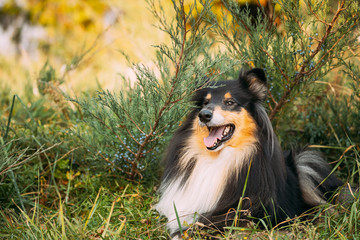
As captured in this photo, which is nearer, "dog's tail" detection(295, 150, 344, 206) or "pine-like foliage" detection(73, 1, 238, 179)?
"pine-like foliage" detection(73, 1, 238, 179)

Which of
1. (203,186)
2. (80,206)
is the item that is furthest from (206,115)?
(80,206)

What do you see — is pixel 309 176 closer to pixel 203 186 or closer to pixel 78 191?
pixel 203 186

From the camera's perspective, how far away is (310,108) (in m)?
4.75

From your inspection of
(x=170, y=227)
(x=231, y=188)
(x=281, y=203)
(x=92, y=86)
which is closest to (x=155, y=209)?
(x=170, y=227)

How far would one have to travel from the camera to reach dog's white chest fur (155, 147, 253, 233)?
3004 mm

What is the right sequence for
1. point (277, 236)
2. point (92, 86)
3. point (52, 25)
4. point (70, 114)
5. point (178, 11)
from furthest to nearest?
point (52, 25), point (92, 86), point (70, 114), point (277, 236), point (178, 11)

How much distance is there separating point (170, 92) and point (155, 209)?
1.18 metres

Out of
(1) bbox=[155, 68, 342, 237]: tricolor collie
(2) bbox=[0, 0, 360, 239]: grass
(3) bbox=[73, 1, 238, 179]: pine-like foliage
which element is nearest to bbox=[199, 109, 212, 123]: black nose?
(1) bbox=[155, 68, 342, 237]: tricolor collie

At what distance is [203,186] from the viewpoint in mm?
3047

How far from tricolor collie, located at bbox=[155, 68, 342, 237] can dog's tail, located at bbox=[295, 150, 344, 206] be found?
0.17ft

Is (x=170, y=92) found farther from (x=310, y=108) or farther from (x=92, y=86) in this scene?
(x=92, y=86)

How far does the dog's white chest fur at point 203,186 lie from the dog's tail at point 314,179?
746mm

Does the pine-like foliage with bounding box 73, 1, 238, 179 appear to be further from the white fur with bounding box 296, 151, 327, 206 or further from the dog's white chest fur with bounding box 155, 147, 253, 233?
the white fur with bounding box 296, 151, 327, 206

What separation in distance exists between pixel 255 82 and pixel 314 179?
1.05 m
